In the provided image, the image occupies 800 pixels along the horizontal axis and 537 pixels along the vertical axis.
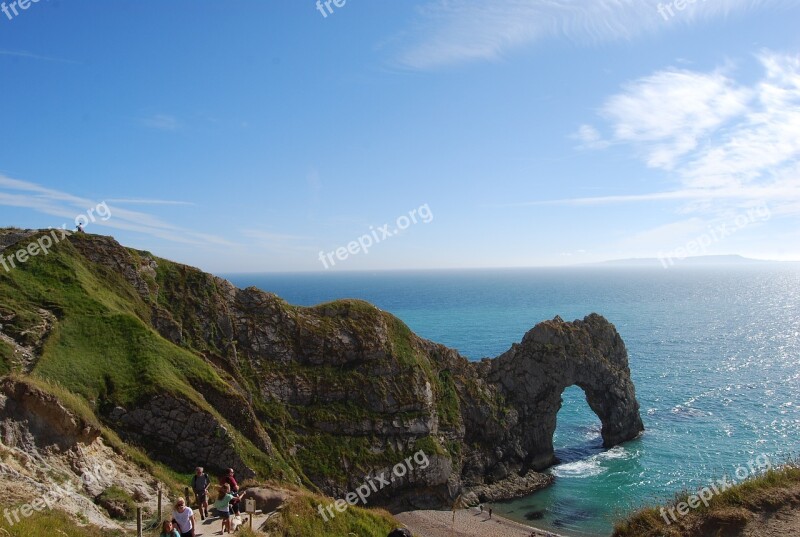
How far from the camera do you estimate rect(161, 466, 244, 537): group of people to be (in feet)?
56.1

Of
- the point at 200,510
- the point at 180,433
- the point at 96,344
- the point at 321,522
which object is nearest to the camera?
the point at 200,510

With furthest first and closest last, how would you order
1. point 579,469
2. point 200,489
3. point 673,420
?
point 673,420 → point 579,469 → point 200,489

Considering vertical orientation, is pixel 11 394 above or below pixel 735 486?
above

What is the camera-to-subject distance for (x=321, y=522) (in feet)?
79.3

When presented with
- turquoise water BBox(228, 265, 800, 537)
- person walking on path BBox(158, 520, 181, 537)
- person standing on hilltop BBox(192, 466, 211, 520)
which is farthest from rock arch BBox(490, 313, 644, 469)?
person walking on path BBox(158, 520, 181, 537)

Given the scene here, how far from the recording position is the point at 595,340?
2662 inches

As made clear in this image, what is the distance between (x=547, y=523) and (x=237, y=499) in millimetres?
35136

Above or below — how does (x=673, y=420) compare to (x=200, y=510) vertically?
below

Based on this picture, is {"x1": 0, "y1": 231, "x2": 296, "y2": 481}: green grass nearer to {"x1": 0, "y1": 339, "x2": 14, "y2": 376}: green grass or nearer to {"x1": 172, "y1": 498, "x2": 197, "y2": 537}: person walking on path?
{"x1": 0, "y1": 339, "x2": 14, "y2": 376}: green grass

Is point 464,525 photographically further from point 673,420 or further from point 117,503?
point 673,420

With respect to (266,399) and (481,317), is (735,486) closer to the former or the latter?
(266,399)

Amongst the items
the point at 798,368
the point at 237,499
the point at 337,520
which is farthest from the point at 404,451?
the point at 798,368

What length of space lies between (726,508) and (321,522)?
684 inches

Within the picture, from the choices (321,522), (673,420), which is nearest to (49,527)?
(321,522)
